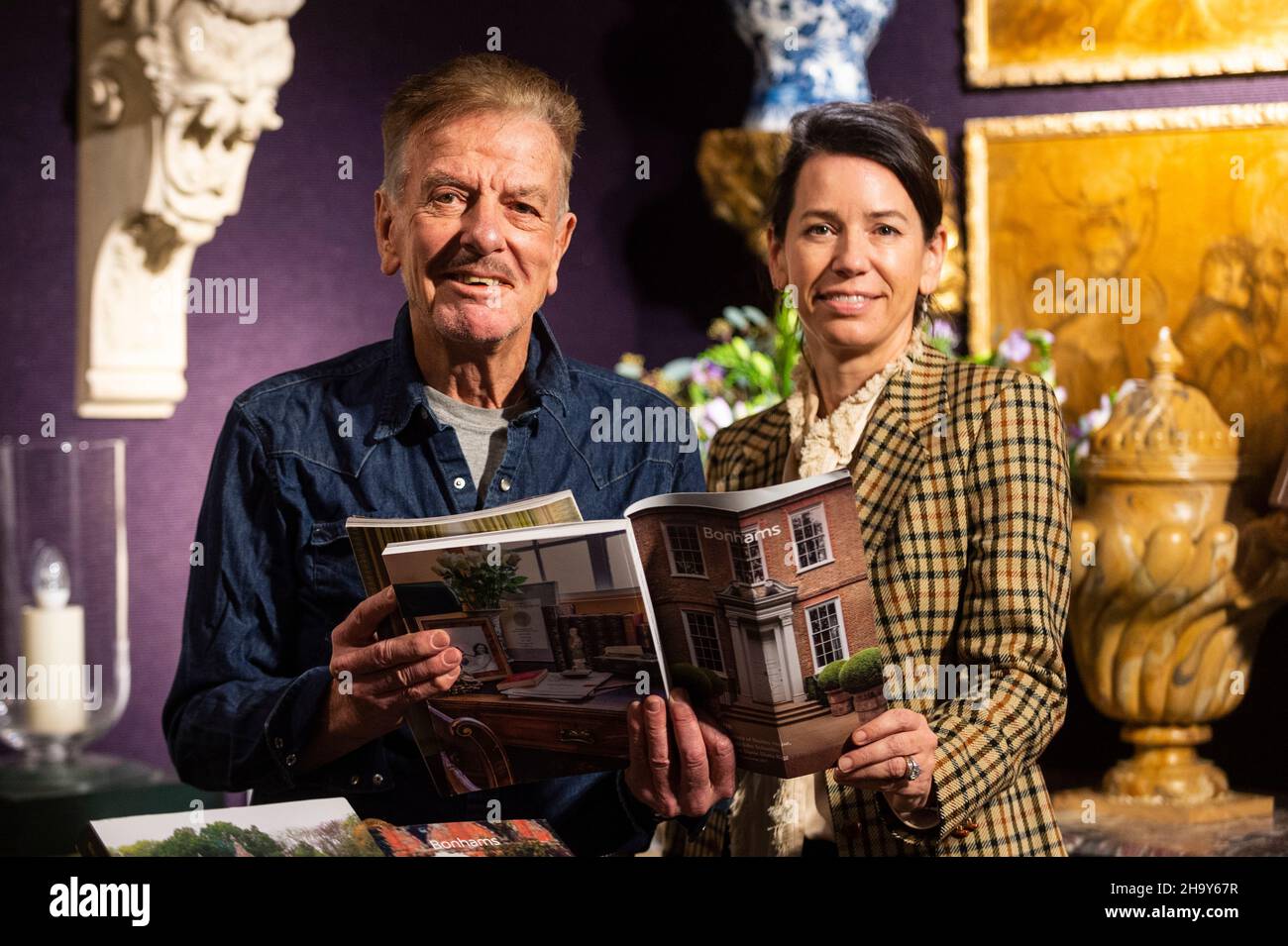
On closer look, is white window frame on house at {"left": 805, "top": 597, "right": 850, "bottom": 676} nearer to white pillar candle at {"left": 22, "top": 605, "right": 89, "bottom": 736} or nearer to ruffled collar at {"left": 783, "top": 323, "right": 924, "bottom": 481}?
ruffled collar at {"left": 783, "top": 323, "right": 924, "bottom": 481}

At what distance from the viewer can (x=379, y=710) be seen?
141 cm

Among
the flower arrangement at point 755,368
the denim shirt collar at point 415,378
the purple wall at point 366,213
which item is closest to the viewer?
the denim shirt collar at point 415,378

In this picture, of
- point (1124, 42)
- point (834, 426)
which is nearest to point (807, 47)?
point (1124, 42)

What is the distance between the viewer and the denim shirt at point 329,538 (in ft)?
4.83

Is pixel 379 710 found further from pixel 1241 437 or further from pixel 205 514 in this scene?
pixel 1241 437

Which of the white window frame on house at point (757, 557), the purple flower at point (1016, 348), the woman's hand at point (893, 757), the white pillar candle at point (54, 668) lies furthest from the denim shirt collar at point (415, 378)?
the purple flower at point (1016, 348)

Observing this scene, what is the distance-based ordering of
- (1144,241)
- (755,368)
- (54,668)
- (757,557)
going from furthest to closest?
1. (1144,241)
2. (755,368)
3. (54,668)
4. (757,557)

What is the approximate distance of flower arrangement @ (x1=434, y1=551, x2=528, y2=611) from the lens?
1348mm

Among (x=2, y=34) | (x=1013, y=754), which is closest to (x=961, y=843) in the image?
(x=1013, y=754)

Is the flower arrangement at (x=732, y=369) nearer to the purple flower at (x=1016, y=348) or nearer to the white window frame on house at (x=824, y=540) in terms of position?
the purple flower at (x=1016, y=348)

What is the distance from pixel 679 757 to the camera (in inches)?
55.4

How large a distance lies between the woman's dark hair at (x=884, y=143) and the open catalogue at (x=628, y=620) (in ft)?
1.30

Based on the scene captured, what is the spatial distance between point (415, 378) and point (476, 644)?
313 millimetres

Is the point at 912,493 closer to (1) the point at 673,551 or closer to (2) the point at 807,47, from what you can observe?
(1) the point at 673,551
